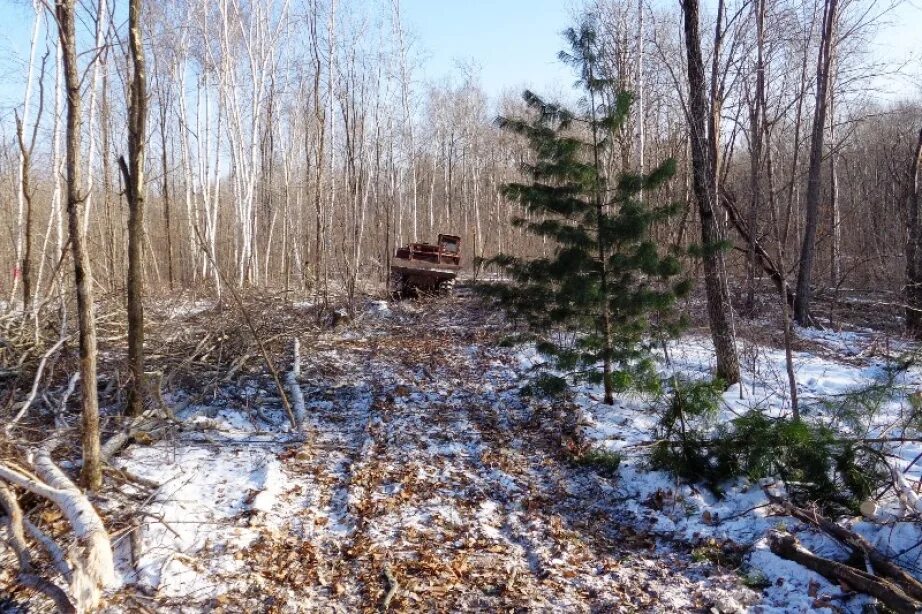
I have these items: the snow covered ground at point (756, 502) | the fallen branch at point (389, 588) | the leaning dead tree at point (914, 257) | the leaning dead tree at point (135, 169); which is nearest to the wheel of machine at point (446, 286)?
the snow covered ground at point (756, 502)

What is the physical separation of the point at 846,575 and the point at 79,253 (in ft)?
18.1

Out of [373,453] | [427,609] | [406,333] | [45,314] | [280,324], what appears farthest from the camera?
[406,333]

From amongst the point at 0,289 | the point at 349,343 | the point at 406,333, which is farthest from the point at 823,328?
the point at 0,289

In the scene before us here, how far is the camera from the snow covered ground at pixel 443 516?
3.80m

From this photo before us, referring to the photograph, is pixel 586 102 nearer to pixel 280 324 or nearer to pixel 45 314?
pixel 280 324

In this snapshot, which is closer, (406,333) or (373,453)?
(373,453)

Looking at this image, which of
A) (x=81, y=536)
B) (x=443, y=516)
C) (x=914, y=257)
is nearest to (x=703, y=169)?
(x=443, y=516)

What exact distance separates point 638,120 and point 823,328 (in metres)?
6.76

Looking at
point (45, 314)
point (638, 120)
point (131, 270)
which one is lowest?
point (45, 314)

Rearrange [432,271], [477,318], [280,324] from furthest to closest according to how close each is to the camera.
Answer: [432,271], [477,318], [280,324]

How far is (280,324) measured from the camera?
1100cm

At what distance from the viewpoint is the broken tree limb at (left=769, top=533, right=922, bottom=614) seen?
3.28 m

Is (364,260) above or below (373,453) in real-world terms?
above

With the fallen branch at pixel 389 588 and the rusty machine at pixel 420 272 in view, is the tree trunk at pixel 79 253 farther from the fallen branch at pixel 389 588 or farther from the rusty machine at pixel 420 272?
the rusty machine at pixel 420 272
